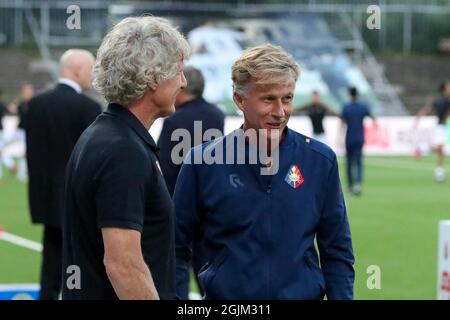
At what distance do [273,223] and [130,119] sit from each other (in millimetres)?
908

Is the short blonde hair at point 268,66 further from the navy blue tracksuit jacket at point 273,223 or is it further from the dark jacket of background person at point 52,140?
the dark jacket of background person at point 52,140

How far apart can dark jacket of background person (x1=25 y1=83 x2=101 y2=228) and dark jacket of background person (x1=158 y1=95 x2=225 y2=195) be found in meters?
0.92

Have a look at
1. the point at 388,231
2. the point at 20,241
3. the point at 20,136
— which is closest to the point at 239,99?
the point at 20,241

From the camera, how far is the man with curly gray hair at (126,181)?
12.6 ft

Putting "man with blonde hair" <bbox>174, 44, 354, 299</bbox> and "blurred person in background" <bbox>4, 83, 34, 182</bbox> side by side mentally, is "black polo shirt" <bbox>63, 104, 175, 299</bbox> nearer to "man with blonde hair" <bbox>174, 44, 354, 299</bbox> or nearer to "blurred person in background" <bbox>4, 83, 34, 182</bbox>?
"man with blonde hair" <bbox>174, 44, 354, 299</bbox>

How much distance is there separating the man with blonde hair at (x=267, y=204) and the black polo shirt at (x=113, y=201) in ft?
1.64

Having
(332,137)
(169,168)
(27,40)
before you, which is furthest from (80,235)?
(27,40)

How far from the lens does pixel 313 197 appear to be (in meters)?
4.66

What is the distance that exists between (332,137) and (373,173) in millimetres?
6345

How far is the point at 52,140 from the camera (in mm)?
8891

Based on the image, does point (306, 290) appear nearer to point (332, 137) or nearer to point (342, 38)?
point (332, 137)

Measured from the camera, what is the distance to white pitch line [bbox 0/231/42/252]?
45.5ft

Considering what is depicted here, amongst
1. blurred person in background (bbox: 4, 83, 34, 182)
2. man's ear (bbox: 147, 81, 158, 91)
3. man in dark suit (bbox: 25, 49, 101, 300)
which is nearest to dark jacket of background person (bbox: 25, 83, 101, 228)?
man in dark suit (bbox: 25, 49, 101, 300)

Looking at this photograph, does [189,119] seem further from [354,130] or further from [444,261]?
[354,130]
